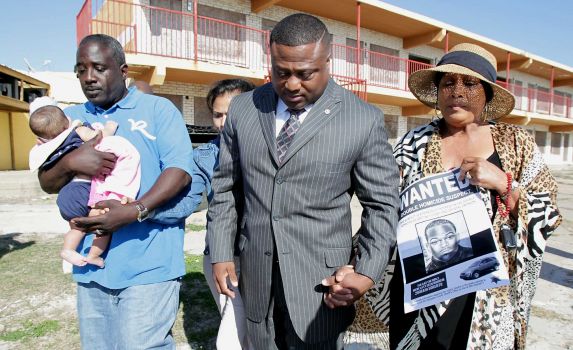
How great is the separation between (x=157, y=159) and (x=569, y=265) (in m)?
5.49

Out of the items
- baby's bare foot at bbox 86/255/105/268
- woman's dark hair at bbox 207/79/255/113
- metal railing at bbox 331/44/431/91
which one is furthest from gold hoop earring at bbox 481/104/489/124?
metal railing at bbox 331/44/431/91

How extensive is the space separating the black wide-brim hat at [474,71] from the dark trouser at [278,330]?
119 cm

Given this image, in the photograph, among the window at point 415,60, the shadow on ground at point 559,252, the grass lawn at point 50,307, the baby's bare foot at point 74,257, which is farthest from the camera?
the window at point 415,60

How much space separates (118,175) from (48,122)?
0.41m

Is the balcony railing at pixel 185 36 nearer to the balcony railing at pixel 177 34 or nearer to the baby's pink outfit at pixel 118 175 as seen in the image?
the balcony railing at pixel 177 34

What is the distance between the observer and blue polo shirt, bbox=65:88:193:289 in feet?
6.09

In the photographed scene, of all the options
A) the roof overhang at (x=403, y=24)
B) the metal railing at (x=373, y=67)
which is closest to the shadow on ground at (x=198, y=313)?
the roof overhang at (x=403, y=24)

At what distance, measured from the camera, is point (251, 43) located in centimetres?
1312

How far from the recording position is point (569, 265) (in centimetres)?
521

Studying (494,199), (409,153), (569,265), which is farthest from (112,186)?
(569,265)

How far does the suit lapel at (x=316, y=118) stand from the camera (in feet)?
5.30

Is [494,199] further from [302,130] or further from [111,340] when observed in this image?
[111,340]

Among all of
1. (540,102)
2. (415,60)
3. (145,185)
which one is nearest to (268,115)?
(145,185)

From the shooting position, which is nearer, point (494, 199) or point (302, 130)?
point (302, 130)
